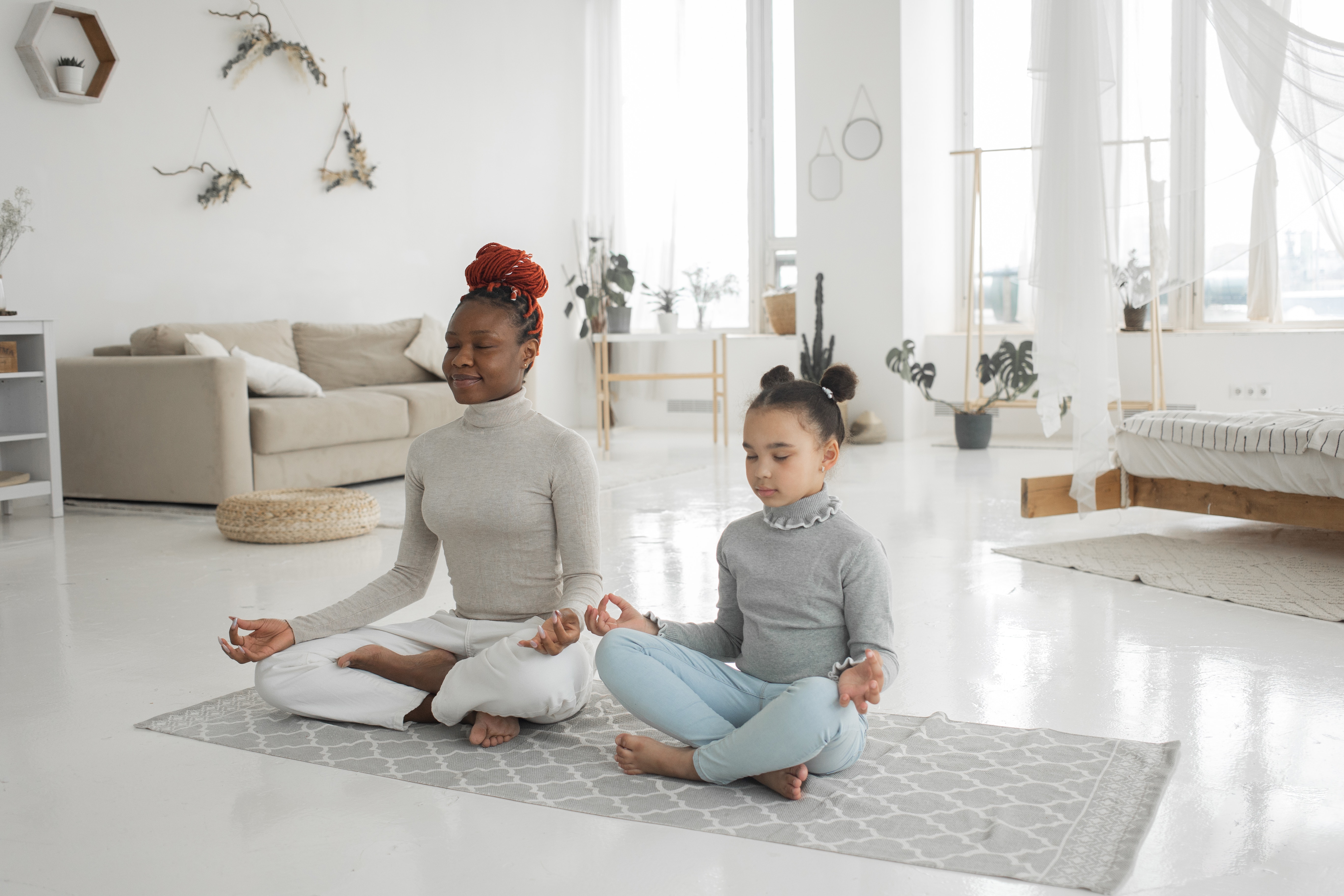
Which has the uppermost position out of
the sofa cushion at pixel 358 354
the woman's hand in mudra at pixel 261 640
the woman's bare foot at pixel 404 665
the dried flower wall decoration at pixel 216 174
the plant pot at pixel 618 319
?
the dried flower wall decoration at pixel 216 174

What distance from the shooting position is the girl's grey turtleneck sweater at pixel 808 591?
63.2 inches

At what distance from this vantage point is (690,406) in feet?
25.1

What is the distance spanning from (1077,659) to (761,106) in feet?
18.9

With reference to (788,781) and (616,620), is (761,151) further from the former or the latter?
(788,781)

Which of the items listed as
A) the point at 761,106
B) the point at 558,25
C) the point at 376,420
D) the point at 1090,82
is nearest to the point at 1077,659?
the point at 1090,82

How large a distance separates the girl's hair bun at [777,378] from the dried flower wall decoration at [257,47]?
178 inches

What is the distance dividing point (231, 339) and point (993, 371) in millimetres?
3812

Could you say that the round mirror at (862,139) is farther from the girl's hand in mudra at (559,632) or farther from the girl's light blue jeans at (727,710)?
the girl's hand in mudra at (559,632)

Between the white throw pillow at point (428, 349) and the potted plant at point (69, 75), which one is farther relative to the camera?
the white throw pillow at point (428, 349)

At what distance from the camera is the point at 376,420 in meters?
5.02

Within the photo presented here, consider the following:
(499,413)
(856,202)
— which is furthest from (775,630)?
(856,202)

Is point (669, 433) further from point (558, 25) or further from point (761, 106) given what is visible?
point (558, 25)

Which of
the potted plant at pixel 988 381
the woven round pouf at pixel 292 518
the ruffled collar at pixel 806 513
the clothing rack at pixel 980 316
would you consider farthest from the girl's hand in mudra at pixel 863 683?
the potted plant at pixel 988 381

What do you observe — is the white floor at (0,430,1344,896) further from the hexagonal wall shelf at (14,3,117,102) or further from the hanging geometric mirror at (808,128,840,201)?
the hanging geometric mirror at (808,128,840,201)
